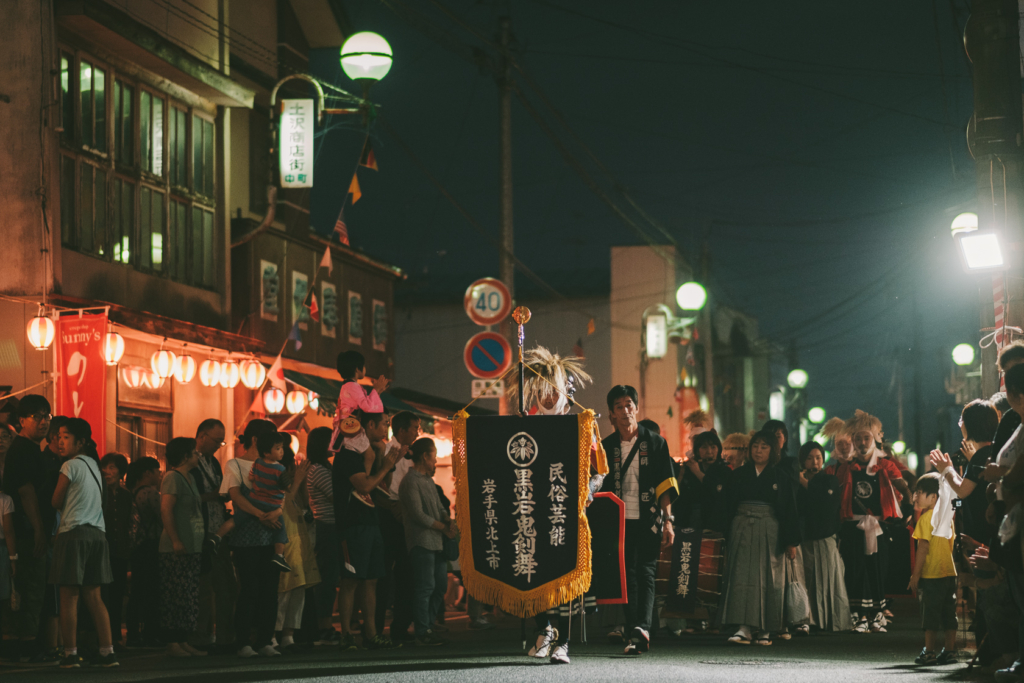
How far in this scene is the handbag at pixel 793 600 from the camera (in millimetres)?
11328

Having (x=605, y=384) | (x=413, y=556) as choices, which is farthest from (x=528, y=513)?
(x=605, y=384)

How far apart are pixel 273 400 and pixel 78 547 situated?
10.9 metres

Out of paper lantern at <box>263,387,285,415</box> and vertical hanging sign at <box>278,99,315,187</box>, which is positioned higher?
vertical hanging sign at <box>278,99,315,187</box>

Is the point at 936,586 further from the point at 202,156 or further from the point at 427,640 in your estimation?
the point at 202,156

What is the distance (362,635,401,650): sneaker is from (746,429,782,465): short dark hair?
3918 mm

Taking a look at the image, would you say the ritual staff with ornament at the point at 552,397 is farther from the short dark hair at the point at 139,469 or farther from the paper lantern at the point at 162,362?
the paper lantern at the point at 162,362

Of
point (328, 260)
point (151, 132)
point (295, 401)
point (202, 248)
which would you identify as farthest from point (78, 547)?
point (328, 260)

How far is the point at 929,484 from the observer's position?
980cm

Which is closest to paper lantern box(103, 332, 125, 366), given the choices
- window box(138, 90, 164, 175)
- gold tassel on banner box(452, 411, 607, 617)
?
window box(138, 90, 164, 175)

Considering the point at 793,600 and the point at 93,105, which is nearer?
the point at 793,600

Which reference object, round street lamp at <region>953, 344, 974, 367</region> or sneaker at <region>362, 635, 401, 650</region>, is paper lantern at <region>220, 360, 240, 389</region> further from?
round street lamp at <region>953, 344, 974, 367</region>

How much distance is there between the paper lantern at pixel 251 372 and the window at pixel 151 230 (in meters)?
2.06

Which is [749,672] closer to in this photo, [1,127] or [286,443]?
[286,443]

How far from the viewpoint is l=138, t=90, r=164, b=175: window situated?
699 inches
